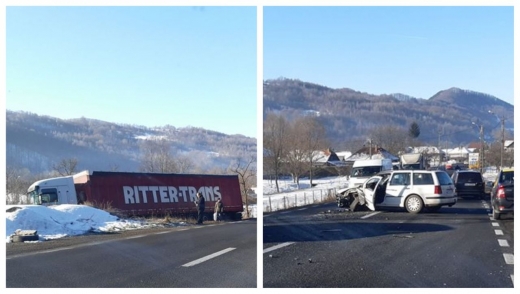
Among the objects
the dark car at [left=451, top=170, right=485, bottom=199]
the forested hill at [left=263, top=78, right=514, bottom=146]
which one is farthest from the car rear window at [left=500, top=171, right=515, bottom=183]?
the dark car at [left=451, top=170, right=485, bottom=199]

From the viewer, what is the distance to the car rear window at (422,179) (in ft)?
45.1

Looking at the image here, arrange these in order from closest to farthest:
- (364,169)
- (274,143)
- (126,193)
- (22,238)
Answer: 1. (274,143)
2. (22,238)
3. (364,169)
4. (126,193)

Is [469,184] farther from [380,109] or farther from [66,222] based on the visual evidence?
[380,109]

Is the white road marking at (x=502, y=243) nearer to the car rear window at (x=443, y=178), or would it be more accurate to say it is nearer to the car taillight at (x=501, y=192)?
the car taillight at (x=501, y=192)

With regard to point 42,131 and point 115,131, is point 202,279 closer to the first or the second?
point 115,131

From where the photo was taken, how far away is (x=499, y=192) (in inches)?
400

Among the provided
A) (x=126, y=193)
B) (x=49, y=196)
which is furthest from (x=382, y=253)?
(x=126, y=193)

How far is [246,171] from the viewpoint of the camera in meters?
5.50

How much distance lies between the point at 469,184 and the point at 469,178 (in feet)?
0.67

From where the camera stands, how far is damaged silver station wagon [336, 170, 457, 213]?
1323 centimetres

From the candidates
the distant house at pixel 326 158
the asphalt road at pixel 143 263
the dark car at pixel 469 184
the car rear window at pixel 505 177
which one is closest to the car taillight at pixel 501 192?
the car rear window at pixel 505 177

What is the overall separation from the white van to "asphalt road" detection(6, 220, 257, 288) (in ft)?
10.9

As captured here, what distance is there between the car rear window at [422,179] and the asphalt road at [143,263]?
5988mm

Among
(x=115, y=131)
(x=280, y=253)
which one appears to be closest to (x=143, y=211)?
(x=115, y=131)
